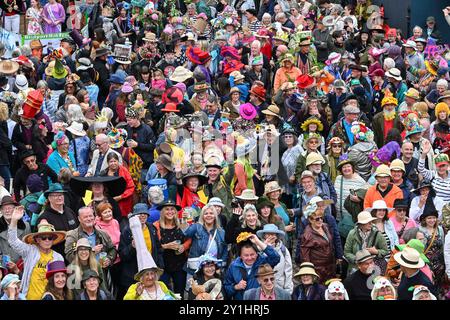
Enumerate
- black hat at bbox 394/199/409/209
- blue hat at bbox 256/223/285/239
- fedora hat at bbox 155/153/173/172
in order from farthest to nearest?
fedora hat at bbox 155/153/173/172
black hat at bbox 394/199/409/209
blue hat at bbox 256/223/285/239

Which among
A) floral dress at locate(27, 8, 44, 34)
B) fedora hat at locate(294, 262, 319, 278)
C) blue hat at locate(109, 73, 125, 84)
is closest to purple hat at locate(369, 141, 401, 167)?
fedora hat at locate(294, 262, 319, 278)

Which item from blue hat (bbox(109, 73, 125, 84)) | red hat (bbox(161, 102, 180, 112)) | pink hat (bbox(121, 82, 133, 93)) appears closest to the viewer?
red hat (bbox(161, 102, 180, 112))

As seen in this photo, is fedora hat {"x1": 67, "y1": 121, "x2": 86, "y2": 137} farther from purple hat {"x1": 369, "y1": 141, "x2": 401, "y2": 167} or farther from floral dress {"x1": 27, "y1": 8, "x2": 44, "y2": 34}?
floral dress {"x1": 27, "y1": 8, "x2": 44, "y2": 34}

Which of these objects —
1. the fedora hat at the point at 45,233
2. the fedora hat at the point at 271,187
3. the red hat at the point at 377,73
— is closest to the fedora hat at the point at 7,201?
the fedora hat at the point at 45,233

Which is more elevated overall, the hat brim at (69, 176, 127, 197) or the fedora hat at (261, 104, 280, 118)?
the fedora hat at (261, 104, 280, 118)

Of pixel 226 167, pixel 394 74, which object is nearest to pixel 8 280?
pixel 226 167

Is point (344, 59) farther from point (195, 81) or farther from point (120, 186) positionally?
point (120, 186)

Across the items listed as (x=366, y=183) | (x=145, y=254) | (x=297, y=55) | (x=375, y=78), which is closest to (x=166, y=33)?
(x=297, y=55)

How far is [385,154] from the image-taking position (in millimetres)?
18656

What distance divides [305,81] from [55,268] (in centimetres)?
794

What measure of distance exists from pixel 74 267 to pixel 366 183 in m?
4.56

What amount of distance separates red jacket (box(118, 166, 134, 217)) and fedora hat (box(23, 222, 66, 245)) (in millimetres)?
1891

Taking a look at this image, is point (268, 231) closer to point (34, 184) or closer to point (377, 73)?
point (34, 184)

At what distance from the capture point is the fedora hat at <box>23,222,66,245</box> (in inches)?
608
